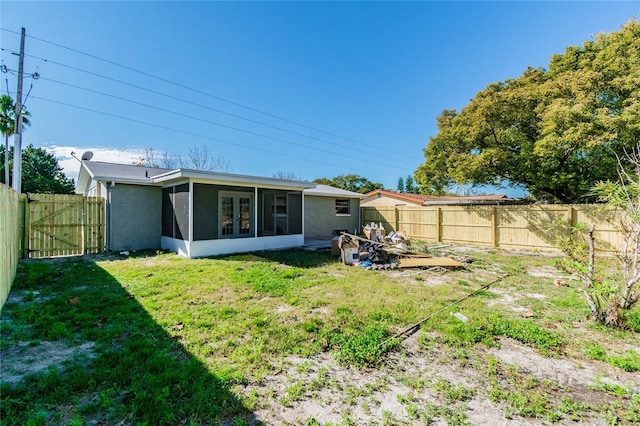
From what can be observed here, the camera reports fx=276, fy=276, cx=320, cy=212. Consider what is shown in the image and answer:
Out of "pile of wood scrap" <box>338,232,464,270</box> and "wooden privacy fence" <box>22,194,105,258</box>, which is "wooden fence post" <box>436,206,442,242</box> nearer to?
"pile of wood scrap" <box>338,232,464,270</box>

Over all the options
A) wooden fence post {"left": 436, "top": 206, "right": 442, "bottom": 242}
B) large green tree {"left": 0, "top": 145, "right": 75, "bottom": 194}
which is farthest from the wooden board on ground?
large green tree {"left": 0, "top": 145, "right": 75, "bottom": 194}

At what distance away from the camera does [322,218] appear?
15.3 metres

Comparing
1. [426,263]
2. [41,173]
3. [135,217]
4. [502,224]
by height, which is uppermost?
[41,173]

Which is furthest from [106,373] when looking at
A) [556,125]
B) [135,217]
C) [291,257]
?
[556,125]

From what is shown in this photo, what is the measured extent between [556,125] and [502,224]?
14.3 ft

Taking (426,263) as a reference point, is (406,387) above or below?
below

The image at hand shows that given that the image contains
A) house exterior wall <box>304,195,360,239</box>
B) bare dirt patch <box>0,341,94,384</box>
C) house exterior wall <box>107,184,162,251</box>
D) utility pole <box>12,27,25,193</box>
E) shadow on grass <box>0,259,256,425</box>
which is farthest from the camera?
house exterior wall <box>304,195,360,239</box>

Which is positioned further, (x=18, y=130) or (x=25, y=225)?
(x=18, y=130)

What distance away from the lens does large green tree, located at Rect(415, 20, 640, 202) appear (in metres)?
10.4

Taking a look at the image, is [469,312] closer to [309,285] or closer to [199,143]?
[309,285]

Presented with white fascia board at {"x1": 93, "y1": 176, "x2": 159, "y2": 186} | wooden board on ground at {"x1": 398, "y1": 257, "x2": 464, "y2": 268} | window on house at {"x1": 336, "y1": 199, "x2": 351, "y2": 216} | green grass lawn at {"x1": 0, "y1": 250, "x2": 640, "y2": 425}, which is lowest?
green grass lawn at {"x1": 0, "y1": 250, "x2": 640, "y2": 425}

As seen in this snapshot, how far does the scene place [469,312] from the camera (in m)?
4.46

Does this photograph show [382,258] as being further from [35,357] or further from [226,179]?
[35,357]

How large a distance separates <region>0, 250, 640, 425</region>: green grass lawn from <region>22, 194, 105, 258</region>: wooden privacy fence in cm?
216
